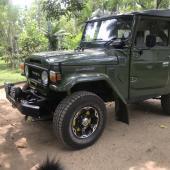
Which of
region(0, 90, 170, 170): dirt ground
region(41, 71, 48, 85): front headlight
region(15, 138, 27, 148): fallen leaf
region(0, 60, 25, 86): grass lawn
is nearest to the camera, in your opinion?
region(0, 90, 170, 170): dirt ground

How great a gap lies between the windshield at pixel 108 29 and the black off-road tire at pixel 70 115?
4.18 ft

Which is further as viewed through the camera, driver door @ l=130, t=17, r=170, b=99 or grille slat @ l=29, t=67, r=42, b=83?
driver door @ l=130, t=17, r=170, b=99

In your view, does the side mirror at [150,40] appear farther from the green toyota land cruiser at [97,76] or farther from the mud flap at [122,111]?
the mud flap at [122,111]

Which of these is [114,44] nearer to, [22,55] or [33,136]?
[33,136]

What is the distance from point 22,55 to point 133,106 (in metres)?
9.97

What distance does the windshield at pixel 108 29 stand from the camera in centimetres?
500

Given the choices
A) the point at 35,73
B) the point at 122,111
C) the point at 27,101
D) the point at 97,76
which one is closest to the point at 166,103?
the point at 122,111

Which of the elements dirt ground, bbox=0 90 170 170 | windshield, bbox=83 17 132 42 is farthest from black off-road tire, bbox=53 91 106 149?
windshield, bbox=83 17 132 42

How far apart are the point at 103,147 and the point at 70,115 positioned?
2.53 ft

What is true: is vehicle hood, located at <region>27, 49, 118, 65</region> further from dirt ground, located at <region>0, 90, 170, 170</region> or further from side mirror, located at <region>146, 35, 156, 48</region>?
dirt ground, located at <region>0, 90, 170, 170</region>

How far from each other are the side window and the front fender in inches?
34.4

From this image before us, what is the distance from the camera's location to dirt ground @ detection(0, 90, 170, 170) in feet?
13.1

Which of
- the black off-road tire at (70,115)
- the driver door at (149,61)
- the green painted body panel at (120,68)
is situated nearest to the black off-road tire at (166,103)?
the green painted body panel at (120,68)

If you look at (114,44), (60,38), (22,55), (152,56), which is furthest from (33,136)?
(60,38)
